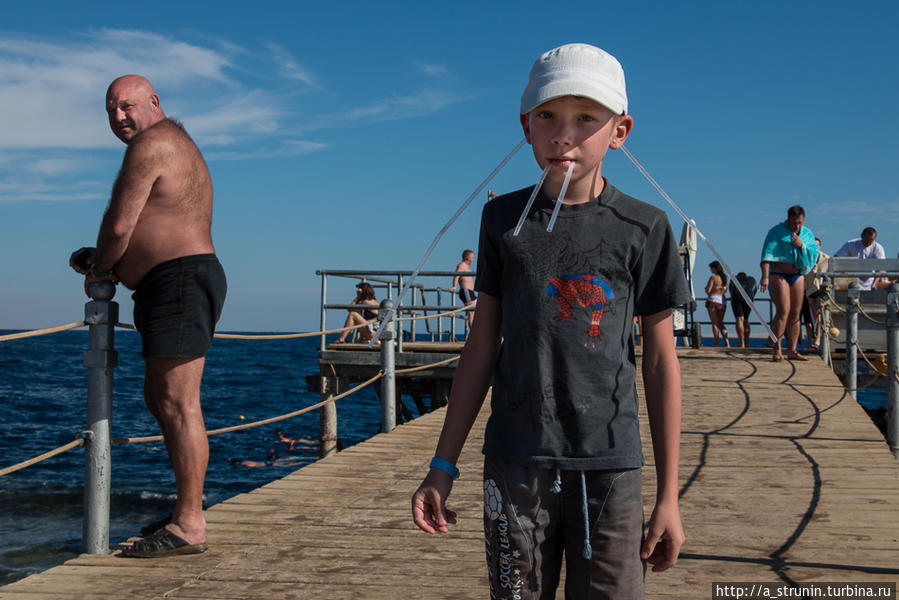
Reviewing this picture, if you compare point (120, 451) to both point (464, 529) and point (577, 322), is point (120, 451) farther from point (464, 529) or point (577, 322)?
point (577, 322)

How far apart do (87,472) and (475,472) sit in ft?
8.54

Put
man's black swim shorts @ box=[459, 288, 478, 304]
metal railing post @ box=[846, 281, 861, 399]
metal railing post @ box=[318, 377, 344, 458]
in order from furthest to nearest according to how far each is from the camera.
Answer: man's black swim shorts @ box=[459, 288, 478, 304] → metal railing post @ box=[318, 377, 344, 458] → metal railing post @ box=[846, 281, 861, 399]

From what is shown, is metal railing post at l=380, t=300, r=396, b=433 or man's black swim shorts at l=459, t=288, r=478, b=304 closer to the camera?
metal railing post at l=380, t=300, r=396, b=433

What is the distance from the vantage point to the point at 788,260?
9.19 meters

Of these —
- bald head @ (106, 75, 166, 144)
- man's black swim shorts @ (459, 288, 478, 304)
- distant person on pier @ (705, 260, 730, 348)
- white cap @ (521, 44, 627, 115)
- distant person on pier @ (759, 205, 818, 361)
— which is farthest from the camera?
distant person on pier @ (705, 260, 730, 348)

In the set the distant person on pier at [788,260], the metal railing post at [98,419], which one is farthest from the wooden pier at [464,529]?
the distant person on pier at [788,260]

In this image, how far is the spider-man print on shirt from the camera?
1662mm

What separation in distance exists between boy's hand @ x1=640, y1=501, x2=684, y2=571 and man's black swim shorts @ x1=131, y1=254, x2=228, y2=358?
92.2 inches

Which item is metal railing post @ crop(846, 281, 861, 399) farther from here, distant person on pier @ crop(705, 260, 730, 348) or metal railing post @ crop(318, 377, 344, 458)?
metal railing post @ crop(318, 377, 344, 458)

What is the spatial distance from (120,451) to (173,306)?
1743 cm

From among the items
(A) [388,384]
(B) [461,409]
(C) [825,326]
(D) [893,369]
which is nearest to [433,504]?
(B) [461,409]

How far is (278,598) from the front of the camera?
122 inches

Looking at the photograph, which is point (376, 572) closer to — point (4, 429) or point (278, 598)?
point (278, 598)

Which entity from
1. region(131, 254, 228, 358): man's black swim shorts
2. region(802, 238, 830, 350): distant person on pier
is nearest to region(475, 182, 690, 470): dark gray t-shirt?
region(131, 254, 228, 358): man's black swim shorts
